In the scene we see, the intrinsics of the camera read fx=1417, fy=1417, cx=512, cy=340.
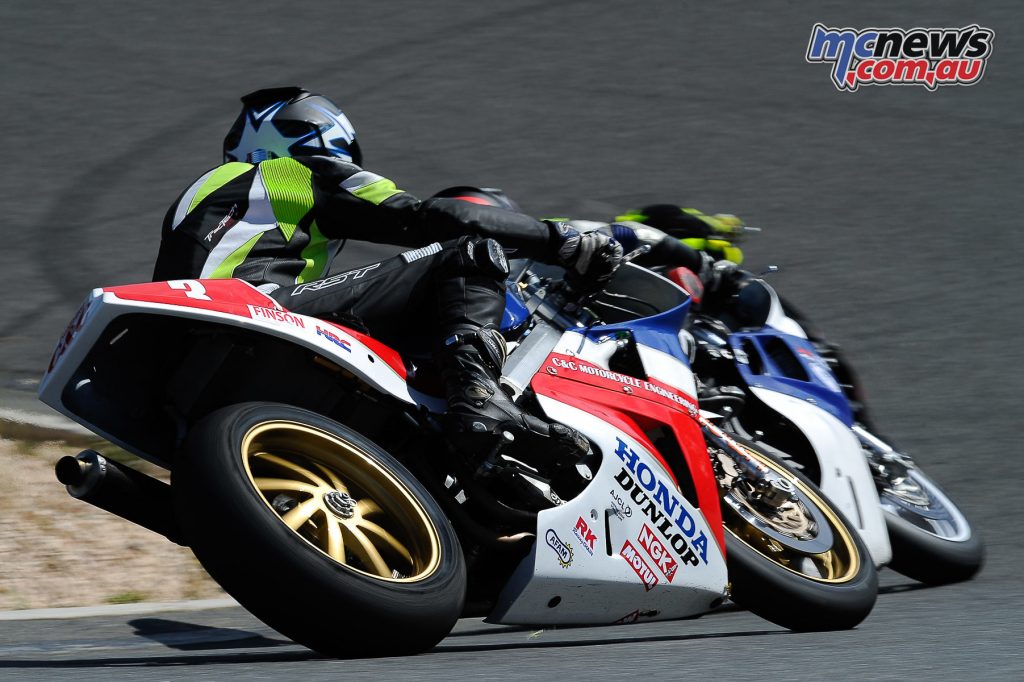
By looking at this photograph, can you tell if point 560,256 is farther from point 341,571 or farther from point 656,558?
point 341,571

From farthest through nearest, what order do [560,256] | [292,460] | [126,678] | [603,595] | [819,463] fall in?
[819,463]
[560,256]
[603,595]
[292,460]
[126,678]

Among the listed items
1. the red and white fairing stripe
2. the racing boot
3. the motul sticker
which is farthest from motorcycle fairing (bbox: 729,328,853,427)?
the red and white fairing stripe

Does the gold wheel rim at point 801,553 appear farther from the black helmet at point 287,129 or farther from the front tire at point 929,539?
the black helmet at point 287,129

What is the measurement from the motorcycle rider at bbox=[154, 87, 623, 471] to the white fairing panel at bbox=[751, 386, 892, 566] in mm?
1169

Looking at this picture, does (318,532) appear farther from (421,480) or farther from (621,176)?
(621,176)

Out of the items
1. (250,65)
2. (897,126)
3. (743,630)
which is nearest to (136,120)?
(250,65)

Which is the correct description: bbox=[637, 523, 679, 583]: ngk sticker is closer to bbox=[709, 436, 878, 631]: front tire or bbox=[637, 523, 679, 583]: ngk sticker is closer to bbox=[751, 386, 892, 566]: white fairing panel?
bbox=[709, 436, 878, 631]: front tire

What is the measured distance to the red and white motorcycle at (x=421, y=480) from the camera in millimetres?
3219

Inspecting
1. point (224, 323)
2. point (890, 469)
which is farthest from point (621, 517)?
point (890, 469)

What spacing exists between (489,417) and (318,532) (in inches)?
22.1

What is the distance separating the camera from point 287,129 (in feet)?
14.4

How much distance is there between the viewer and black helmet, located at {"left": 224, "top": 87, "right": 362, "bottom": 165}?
438cm

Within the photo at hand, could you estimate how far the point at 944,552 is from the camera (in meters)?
5.15

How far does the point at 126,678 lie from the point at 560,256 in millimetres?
1876
